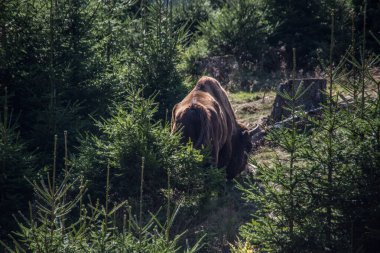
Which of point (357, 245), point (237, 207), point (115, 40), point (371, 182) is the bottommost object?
point (237, 207)

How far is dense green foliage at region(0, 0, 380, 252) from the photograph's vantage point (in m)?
6.04

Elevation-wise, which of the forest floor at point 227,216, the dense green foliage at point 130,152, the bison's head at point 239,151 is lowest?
the forest floor at point 227,216

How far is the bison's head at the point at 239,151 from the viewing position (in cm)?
1074

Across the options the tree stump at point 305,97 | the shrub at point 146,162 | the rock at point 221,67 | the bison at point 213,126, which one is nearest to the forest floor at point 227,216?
the shrub at point 146,162

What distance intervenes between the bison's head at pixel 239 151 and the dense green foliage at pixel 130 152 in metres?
0.62

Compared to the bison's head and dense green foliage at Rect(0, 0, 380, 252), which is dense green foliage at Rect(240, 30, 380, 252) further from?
the bison's head

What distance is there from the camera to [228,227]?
8562mm

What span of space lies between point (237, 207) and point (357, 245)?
3.40m

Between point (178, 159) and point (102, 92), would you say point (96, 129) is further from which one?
point (178, 159)

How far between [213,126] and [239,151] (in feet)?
4.98

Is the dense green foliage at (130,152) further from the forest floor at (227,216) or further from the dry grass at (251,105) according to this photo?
the dry grass at (251,105)

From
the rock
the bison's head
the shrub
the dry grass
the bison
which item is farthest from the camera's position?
the rock

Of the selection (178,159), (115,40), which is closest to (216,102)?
(178,159)

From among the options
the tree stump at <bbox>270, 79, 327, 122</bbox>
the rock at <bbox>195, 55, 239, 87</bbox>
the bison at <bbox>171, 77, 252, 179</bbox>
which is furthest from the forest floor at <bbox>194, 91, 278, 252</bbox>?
the rock at <bbox>195, 55, 239, 87</bbox>
